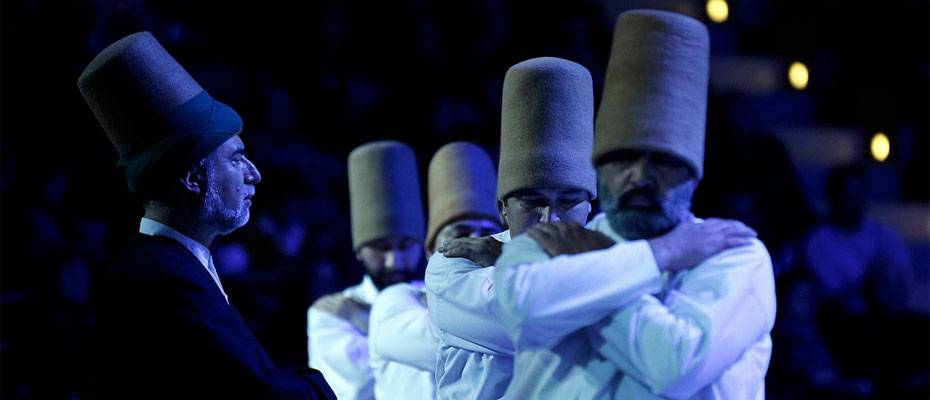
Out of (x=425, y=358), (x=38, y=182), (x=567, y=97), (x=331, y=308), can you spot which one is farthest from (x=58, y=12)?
(x=567, y=97)

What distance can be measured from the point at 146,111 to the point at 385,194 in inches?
75.1

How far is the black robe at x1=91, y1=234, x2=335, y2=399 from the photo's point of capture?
279cm

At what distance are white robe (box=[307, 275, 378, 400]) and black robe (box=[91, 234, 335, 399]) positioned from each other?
1.77 meters

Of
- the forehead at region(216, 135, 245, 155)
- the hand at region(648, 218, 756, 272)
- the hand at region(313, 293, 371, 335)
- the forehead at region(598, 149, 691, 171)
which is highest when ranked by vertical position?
the forehead at region(598, 149, 691, 171)

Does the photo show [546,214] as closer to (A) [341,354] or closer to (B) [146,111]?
(B) [146,111]

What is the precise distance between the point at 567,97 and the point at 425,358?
3.60ft

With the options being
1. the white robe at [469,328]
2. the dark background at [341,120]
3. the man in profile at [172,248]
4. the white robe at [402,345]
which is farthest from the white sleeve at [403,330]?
the dark background at [341,120]

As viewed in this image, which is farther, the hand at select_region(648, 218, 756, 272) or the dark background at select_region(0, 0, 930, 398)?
the dark background at select_region(0, 0, 930, 398)

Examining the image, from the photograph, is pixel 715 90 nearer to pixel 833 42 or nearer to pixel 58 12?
pixel 833 42

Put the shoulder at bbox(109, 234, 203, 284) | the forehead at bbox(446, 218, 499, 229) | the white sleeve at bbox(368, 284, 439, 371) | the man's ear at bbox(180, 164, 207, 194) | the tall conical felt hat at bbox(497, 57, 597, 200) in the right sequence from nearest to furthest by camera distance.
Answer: the shoulder at bbox(109, 234, 203, 284)
the man's ear at bbox(180, 164, 207, 194)
the tall conical felt hat at bbox(497, 57, 597, 200)
the white sleeve at bbox(368, 284, 439, 371)
the forehead at bbox(446, 218, 499, 229)

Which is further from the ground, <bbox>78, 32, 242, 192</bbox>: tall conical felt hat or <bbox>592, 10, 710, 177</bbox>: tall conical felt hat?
<bbox>592, 10, 710, 177</bbox>: tall conical felt hat

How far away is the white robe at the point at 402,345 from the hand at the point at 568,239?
3.81 feet

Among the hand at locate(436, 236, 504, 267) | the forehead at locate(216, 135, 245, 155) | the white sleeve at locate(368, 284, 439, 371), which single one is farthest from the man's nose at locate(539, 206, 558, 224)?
the forehead at locate(216, 135, 245, 155)

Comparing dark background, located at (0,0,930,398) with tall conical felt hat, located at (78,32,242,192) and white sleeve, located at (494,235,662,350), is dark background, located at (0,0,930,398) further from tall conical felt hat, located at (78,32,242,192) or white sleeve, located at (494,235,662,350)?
white sleeve, located at (494,235,662,350)
